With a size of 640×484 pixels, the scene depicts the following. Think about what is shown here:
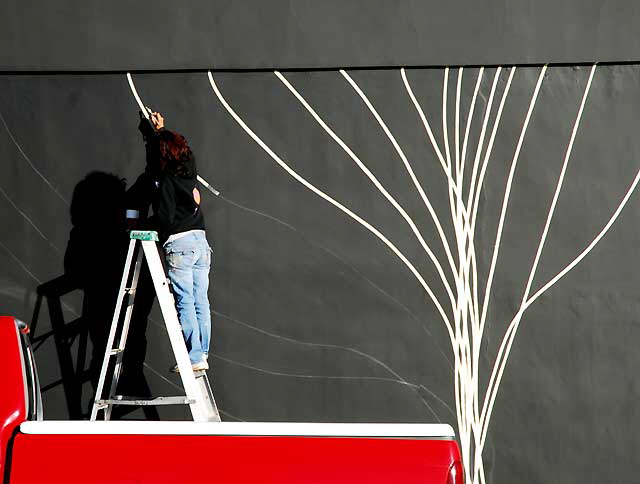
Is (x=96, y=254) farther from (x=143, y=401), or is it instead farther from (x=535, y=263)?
(x=535, y=263)

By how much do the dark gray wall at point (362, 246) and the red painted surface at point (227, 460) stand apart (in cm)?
208

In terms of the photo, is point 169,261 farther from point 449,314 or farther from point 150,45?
point 449,314

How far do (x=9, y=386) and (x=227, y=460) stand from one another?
31.4 inches

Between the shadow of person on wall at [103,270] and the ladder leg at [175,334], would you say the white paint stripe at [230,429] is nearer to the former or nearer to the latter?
the ladder leg at [175,334]

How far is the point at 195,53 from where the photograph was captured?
13.6ft

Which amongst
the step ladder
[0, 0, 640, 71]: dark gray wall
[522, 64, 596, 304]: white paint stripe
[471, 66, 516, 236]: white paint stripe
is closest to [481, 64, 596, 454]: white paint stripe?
[522, 64, 596, 304]: white paint stripe

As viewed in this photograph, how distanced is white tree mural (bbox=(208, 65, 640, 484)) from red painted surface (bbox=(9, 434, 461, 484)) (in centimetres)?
213

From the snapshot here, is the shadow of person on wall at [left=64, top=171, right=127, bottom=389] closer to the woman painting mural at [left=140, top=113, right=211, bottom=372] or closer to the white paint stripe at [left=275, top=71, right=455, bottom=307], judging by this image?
the woman painting mural at [left=140, top=113, right=211, bottom=372]

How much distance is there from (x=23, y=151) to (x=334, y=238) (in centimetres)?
184

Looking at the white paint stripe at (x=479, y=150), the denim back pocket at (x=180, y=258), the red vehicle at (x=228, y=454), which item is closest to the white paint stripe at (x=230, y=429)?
the red vehicle at (x=228, y=454)

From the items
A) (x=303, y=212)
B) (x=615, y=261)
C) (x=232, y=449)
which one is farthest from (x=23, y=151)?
(x=615, y=261)

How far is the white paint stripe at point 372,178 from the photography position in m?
4.14

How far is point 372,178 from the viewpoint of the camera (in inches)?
163

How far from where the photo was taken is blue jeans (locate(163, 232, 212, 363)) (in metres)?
3.81
